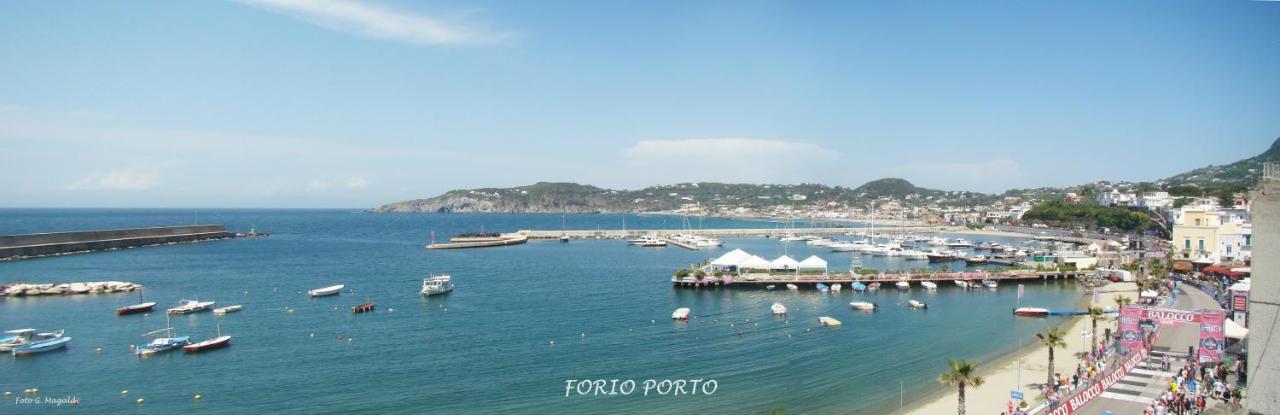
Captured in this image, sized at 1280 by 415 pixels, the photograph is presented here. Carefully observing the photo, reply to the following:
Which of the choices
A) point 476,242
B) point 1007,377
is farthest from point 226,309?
point 476,242

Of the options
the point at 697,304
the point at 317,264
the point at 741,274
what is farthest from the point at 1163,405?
the point at 317,264

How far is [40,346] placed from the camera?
2577 cm

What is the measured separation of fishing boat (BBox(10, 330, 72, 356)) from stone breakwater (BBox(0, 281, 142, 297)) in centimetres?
1716

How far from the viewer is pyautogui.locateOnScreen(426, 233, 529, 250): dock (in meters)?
79.4

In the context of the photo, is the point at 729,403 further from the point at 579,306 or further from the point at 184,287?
the point at 184,287

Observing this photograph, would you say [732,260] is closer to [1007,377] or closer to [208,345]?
[1007,377]

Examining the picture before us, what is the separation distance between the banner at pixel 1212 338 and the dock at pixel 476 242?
232 feet

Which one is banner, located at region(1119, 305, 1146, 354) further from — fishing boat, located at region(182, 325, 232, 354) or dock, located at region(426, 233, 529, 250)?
dock, located at region(426, 233, 529, 250)

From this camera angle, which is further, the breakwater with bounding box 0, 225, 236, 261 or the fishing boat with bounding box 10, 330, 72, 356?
the breakwater with bounding box 0, 225, 236, 261

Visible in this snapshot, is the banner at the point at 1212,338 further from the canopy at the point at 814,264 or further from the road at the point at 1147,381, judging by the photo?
the canopy at the point at 814,264

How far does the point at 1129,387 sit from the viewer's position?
17.2 meters

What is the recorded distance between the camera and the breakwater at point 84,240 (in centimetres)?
6138

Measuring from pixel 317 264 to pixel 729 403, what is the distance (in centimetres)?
5024

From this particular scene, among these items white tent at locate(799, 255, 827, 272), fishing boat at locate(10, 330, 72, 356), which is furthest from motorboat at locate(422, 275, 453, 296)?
white tent at locate(799, 255, 827, 272)
